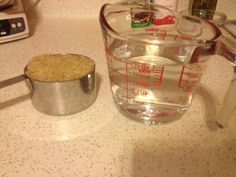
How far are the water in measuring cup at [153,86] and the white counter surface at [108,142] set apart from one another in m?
0.02

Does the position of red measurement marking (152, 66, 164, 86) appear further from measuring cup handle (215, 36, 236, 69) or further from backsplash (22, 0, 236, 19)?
backsplash (22, 0, 236, 19)

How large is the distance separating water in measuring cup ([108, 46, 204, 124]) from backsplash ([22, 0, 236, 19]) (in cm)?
52

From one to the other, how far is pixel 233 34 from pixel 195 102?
371 millimetres

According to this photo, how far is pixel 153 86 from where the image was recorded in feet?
1.38

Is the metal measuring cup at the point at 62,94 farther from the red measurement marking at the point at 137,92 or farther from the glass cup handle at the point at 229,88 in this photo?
the glass cup handle at the point at 229,88

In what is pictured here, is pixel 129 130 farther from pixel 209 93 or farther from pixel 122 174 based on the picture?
pixel 209 93

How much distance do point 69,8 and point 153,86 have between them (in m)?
0.61

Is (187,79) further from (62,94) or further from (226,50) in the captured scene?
(62,94)

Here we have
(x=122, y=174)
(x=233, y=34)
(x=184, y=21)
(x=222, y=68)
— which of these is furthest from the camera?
(x=233, y=34)

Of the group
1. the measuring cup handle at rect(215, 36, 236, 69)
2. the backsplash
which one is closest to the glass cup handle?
the measuring cup handle at rect(215, 36, 236, 69)

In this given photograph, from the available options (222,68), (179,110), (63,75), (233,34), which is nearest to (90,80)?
(63,75)

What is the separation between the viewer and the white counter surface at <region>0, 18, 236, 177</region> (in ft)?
1.17

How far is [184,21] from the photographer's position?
18.4 inches

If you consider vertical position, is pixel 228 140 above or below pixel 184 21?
below
